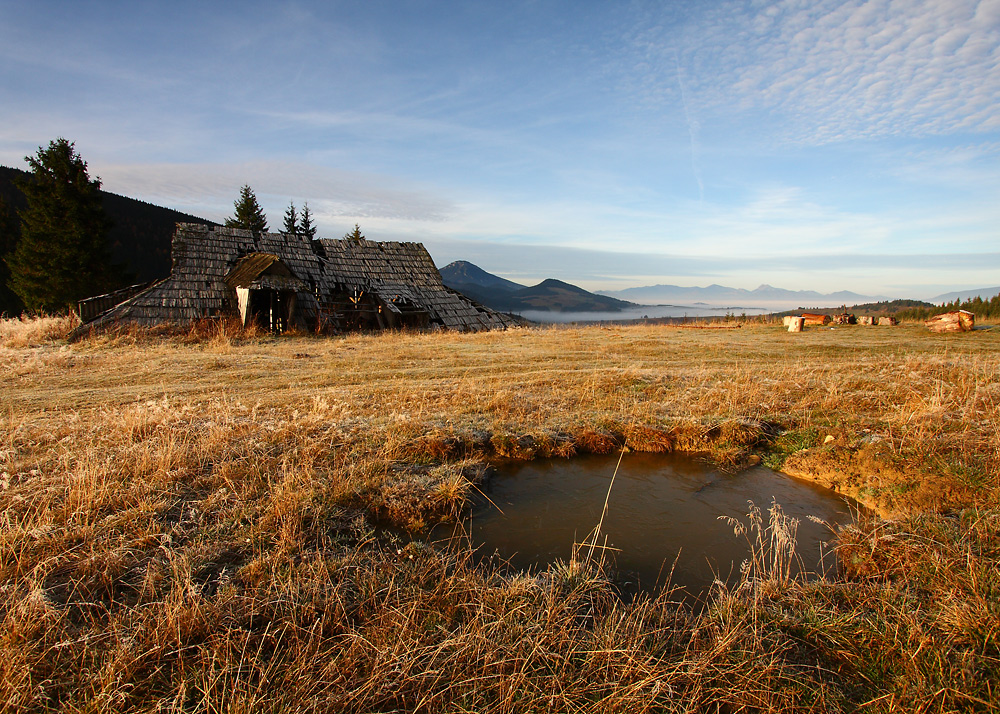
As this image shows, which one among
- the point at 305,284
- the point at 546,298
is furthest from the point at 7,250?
the point at 546,298

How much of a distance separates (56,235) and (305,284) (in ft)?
53.6

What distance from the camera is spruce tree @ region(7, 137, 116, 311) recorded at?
26109mm

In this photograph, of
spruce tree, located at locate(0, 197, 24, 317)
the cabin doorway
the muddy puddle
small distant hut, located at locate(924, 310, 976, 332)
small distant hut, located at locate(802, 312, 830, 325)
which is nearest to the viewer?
the muddy puddle

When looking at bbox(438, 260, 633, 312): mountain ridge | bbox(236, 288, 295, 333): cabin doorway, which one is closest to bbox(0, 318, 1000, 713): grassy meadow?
bbox(236, 288, 295, 333): cabin doorway

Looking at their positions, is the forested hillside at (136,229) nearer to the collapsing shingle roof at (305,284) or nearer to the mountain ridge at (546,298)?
the collapsing shingle roof at (305,284)

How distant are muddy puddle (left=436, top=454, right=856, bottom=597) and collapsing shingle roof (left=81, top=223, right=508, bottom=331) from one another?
17.5 metres

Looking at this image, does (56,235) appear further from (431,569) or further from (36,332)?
(431,569)

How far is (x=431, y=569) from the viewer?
3.75 m

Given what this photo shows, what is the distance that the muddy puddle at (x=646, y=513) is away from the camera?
421cm

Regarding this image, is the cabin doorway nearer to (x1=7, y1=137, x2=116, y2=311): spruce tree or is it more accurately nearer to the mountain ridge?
(x1=7, y1=137, x2=116, y2=311): spruce tree

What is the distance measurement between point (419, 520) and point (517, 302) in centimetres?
13545

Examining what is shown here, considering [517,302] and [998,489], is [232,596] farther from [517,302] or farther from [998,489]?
[517,302]

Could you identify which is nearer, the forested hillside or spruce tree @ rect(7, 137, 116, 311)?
spruce tree @ rect(7, 137, 116, 311)

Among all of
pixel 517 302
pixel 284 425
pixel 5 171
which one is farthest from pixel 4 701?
pixel 517 302
